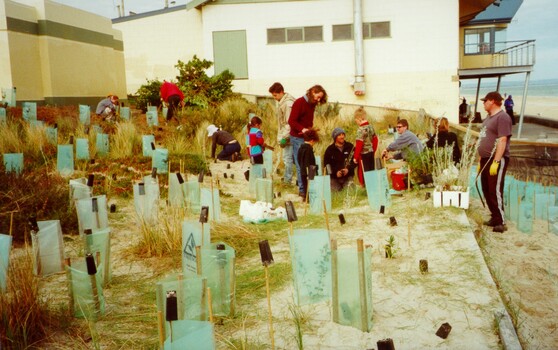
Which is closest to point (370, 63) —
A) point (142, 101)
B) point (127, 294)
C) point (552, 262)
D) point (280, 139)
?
point (142, 101)

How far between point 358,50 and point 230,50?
14.6ft

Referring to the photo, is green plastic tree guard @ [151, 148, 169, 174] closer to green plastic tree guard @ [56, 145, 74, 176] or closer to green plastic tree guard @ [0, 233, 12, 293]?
green plastic tree guard @ [56, 145, 74, 176]

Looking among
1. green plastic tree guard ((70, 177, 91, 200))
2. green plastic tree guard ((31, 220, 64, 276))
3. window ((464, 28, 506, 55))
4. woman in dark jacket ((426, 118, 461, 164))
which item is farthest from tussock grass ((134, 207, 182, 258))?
window ((464, 28, 506, 55))

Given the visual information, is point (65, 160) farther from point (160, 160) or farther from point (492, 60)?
point (492, 60)

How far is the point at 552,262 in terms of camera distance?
19.6 ft

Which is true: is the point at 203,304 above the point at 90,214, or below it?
below

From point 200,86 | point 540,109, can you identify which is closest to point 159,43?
point 200,86

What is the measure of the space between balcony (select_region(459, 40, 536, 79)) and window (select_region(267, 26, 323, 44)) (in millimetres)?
5717

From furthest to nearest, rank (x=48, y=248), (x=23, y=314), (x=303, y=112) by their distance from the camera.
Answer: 1. (x=303, y=112)
2. (x=48, y=248)
3. (x=23, y=314)

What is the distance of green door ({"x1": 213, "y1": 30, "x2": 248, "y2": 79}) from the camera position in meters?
20.7

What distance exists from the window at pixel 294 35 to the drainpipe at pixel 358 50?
1270mm

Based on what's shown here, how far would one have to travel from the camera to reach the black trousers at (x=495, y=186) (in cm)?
644

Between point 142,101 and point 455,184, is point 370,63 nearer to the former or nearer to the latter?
point 142,101

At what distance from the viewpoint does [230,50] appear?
68.0 feet
